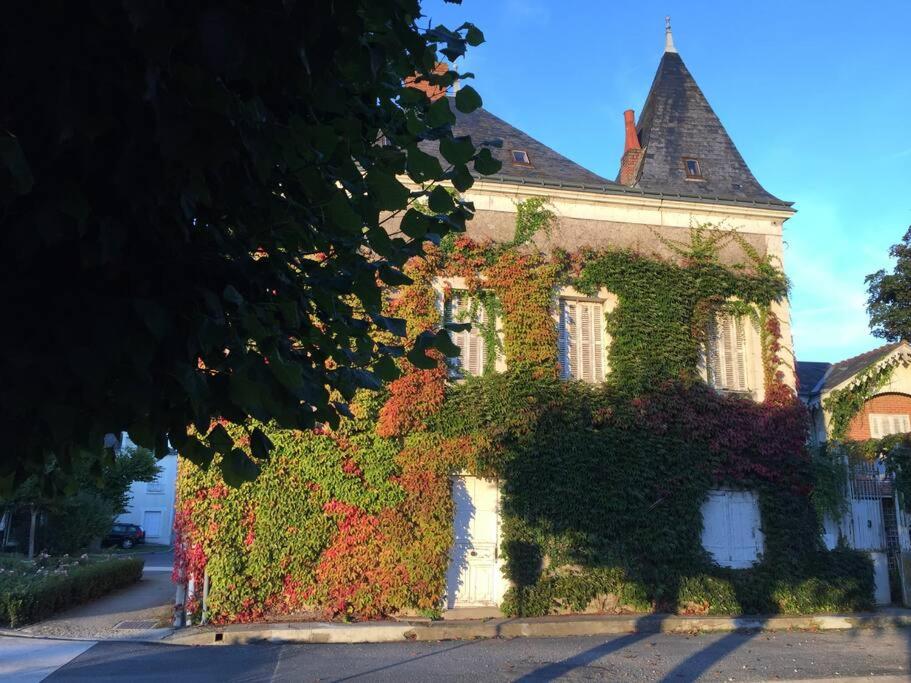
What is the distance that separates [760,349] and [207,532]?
10.4m

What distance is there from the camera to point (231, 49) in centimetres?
198

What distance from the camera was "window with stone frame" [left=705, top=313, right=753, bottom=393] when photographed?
1388 cm

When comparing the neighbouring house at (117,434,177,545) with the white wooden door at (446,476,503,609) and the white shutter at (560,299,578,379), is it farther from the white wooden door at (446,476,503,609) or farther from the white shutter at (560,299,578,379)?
the white shutter at (560,299,578,379)

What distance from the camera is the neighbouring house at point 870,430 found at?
534 inches

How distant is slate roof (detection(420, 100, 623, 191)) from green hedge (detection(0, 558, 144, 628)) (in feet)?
31.7

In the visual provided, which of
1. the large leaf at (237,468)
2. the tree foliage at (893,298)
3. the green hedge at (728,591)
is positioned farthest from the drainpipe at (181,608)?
the tree foliage at (893,298)

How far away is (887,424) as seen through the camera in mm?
16484

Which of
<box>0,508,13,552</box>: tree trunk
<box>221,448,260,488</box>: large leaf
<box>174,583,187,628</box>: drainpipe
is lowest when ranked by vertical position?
<box>174,583,187,628</box>: drainpipe

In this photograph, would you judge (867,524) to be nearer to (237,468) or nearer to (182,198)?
(237,468)

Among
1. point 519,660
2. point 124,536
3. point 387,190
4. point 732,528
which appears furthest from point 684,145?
point 124,536

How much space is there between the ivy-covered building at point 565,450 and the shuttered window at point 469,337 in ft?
0.15

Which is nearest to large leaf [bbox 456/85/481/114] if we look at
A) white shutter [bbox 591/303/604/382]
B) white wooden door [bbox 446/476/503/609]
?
white wooden door [bbox 446/476/503/609]

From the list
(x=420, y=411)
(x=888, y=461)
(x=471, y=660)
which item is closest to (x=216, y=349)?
(x=471, y=660)

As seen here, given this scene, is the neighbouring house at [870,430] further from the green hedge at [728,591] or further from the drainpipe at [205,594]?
the drainpipe at [205,594]
